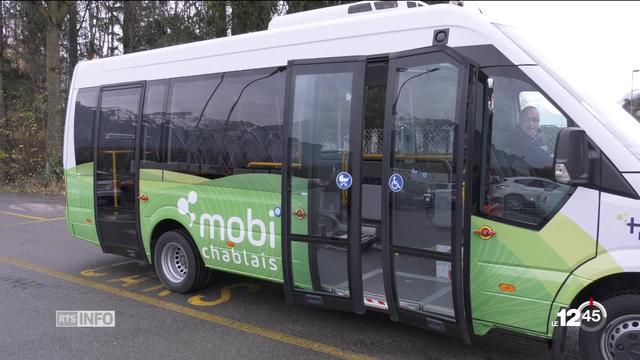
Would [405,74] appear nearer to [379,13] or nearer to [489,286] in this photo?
[379,13]

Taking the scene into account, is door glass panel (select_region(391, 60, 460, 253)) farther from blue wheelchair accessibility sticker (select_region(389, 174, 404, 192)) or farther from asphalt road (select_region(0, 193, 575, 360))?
asphalt road (select_region(0, 193, 575, 360))

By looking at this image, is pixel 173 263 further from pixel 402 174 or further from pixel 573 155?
pixel 573 155

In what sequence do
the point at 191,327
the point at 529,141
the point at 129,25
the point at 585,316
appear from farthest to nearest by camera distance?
1. the point at 129,25
2. the point at 191,327
3. the point at 529,141
4. the point at 585,316

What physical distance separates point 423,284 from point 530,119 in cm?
150

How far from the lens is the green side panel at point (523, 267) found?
3439mm

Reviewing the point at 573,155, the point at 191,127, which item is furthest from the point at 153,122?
the point at 573,155

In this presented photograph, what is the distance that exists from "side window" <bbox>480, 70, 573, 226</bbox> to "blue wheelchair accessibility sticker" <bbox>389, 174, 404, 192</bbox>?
0.63m

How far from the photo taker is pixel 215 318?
5.08 meters

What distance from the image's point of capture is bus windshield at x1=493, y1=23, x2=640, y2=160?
10.9 feet

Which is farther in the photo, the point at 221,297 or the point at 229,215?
the point at 221,297

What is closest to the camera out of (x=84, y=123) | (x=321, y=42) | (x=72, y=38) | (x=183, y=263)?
(x=321, y=42)

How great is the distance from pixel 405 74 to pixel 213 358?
9.06 ft

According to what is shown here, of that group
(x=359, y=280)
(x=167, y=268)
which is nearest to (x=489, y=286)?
(x=359, y=280)

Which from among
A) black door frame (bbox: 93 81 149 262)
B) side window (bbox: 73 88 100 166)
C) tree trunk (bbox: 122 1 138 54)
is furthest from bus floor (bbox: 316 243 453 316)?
tree trunk (bbox: 122 1 138 54)
